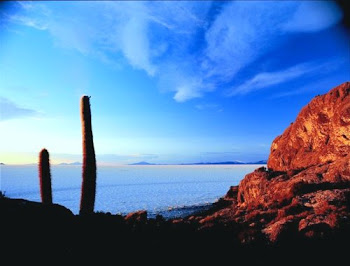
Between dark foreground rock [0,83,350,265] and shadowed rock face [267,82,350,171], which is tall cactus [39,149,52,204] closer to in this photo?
dark foreground rock [0,83,350,265]

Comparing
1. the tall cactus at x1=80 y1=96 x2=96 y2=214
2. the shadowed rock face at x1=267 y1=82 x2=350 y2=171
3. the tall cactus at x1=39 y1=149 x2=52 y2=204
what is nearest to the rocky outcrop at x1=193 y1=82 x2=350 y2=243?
the shadowed rock face at x1=267 y1=82 x2=350 y2=171

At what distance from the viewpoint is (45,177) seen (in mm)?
14594

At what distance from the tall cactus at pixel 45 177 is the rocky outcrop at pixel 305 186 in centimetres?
874

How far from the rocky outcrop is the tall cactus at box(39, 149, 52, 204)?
28.7 ft

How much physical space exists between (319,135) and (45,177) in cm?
2901

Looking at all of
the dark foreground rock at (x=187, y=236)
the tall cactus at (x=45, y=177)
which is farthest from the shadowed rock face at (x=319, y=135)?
the tall cactus at (x=45, y=177)

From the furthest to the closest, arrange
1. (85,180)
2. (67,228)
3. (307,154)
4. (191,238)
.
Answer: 1. (307,154)
2. (85,180)
3. (191,238)
4. (67,228)

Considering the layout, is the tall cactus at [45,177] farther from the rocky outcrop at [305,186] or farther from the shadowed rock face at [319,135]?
the shadowed rock face at [319,135]

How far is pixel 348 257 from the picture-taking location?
994 cm

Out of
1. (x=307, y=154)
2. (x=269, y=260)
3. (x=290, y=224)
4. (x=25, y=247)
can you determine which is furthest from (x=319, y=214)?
(x=307, y=154)

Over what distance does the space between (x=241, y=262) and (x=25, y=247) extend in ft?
22.8

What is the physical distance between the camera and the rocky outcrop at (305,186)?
1289 centimetres

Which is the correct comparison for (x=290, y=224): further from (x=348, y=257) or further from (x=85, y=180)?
(x=85, y=180)

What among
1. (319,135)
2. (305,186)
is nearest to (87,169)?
(305,186)
